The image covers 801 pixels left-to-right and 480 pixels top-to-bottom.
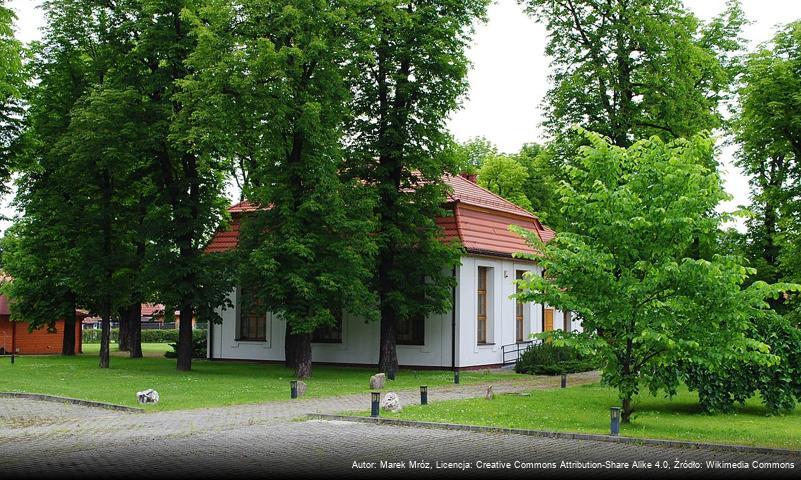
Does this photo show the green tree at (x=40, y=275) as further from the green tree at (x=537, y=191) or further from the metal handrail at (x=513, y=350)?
the green tree at (x=537, y=191)

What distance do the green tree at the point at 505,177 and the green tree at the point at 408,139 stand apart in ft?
78.9

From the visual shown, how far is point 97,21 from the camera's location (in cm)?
3125

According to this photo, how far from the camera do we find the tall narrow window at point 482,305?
33094 millimetres

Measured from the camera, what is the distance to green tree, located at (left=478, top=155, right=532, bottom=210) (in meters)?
52.7

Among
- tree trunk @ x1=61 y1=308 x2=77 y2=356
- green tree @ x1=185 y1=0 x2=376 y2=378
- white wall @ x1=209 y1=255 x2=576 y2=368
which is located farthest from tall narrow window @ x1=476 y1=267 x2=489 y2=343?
tree trunk @ x1=61 y1=308 x2=77 y2=356

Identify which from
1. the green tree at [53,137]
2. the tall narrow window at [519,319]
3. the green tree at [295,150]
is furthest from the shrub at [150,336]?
the green tree at [295,150]

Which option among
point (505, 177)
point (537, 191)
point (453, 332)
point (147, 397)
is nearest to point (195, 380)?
point (147, 397)

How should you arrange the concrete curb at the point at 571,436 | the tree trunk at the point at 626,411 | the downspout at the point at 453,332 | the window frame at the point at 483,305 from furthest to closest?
1. the window frame at the point at 483,305
2. the downspout at the point at 453,332
3. the tree trunk at the point at 626,411
4. the concrete curb at the point at 571,436

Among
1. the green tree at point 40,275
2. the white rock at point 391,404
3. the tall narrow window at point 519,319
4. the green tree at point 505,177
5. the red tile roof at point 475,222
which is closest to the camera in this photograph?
the white rock at point 391,404

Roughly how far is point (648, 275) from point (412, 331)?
18085mm

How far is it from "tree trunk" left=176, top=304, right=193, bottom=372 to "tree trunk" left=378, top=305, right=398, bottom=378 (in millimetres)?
7098

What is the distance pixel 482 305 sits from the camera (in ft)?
109

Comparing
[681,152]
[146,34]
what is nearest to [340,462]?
[681,152]

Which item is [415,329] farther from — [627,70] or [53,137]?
[53,137]
